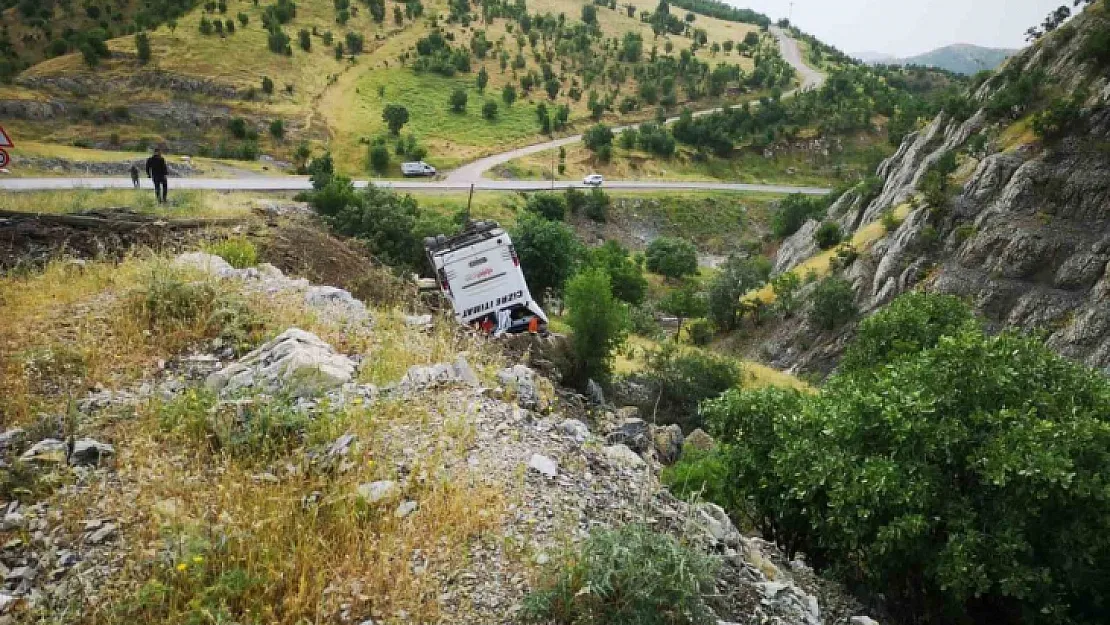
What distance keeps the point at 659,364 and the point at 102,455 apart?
21649mm

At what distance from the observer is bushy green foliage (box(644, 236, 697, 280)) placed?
57.6 m

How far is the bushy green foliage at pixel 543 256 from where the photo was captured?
36906mm

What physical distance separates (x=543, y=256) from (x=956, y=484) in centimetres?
2951

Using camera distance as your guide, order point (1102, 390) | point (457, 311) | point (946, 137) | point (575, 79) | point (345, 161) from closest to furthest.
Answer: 1. point (1102, 390)
2. point (457, 311)
3. point (946, 137)
4. point (345, 161)
5. point (575, 79)

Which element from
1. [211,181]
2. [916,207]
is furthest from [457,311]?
[916,207]

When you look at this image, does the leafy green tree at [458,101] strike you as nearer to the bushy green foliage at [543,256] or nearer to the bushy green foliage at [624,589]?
the bushy green foliage at [543,256]

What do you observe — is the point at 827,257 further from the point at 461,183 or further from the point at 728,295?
the point at 461,183

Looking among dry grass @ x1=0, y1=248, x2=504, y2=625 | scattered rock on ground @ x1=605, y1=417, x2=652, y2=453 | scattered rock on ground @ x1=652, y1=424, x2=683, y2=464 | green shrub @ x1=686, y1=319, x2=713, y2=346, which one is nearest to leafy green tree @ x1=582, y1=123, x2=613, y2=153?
green shrub @ x1=686, y1=319, x2=713, y2=346

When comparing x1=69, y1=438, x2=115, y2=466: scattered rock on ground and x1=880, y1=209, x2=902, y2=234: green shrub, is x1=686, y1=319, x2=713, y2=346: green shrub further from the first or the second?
x1=69, y1=438, x2=115, y2=466: scattered rock on ground

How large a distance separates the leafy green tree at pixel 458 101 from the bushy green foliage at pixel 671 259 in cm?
3400

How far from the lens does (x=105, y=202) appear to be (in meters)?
19.7

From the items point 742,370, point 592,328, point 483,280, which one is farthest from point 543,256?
point 483,280

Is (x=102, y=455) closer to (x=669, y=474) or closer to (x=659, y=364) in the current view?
(x=669, y=474)

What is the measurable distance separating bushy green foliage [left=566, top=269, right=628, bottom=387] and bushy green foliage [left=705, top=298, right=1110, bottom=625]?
36.4ft
